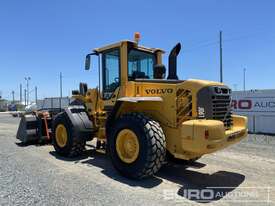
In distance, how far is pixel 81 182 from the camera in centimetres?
626

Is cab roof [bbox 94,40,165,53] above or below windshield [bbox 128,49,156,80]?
above

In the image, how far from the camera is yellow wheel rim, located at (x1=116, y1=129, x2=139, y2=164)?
653 centimetres

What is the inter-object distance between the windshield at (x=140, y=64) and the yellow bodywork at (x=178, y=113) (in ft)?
0.53

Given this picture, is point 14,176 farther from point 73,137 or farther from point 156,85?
point 156,85

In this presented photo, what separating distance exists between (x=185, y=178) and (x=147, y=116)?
1.52 m

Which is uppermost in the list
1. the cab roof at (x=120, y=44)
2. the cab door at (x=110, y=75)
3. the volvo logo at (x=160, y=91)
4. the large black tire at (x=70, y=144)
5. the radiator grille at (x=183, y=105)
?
the cab roof at (x=120, y=44)

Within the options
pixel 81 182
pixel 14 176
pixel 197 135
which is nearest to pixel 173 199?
pixel 197 135

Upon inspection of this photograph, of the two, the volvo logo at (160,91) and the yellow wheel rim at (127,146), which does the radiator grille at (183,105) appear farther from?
the yellow wheel rim at (127,146)

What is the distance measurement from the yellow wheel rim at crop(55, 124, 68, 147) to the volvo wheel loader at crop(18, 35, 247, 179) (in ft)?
0.11

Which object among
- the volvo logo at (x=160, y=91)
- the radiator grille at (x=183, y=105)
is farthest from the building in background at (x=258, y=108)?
the radiator grille at (x=183, y=105)

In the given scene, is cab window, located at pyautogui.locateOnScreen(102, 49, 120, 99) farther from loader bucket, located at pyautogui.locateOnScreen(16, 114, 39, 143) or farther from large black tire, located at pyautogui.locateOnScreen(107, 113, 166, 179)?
loader bucket, located at pyautogui.locateOnScreen(16, 114, 39, 143)

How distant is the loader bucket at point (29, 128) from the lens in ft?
35.8

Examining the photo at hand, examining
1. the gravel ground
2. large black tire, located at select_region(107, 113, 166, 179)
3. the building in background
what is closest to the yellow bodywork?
large black tire, located at select_region(107, 113, 166, 179)

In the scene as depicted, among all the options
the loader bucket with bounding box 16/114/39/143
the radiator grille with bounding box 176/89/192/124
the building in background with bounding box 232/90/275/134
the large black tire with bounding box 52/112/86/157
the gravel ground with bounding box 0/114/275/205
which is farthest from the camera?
the building in background with bounding box 232/90/275/134
